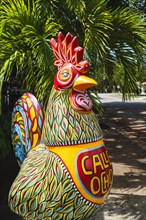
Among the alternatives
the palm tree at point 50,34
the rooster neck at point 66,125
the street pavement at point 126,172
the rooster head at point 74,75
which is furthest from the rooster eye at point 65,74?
the street pavement at point 126,172

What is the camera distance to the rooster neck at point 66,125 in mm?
1839

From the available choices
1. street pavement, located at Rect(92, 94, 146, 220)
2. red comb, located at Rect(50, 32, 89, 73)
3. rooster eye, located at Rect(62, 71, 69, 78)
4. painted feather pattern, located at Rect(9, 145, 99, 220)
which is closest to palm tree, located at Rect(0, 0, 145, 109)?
red comb, located at Rect(50, 32, 89, 73)

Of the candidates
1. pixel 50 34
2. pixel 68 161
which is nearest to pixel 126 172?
pixel 50 34

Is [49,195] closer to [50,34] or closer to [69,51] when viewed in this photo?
[69,51]

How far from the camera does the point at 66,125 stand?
184 centimetres

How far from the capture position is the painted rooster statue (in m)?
1.79

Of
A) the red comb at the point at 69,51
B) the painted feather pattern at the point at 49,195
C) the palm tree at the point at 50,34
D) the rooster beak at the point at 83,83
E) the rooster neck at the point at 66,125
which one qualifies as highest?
the palm tree at the point at 50,34

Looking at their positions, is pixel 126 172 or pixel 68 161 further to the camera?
pixel 126 172

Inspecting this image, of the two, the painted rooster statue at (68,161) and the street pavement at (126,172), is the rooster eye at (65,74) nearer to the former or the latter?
the painted rooster statue at (68,161)

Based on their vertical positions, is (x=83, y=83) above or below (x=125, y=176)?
above

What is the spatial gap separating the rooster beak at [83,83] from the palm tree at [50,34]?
132 centimetres

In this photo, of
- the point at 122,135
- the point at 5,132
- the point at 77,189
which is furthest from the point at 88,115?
the point at 122,135

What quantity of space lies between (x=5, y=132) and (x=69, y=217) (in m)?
2.09

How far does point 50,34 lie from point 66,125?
169 centimetres
